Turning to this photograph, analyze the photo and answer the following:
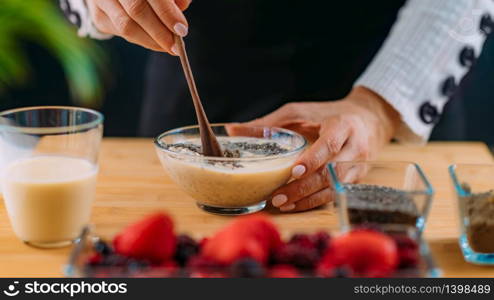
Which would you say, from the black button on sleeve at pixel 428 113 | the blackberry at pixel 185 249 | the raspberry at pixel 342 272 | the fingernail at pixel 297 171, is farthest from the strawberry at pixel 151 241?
the black button on sleeve at pixel 428 113

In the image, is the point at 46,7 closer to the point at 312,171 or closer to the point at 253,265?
the point at 312,171

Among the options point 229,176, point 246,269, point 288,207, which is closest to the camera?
point 246,269

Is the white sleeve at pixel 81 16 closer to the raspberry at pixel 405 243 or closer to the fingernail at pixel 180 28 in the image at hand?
the fingernail at pixel 180 28

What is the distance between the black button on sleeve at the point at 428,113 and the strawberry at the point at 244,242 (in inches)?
35.0

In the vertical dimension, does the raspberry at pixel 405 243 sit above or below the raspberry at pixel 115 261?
above

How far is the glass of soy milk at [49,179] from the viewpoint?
1142 mm

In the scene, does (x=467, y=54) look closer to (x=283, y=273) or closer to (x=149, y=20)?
(x=149, y=20)

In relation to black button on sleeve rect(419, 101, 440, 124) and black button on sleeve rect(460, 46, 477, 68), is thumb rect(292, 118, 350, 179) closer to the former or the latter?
black button on sleeve rect(419, 101, 440, 124)

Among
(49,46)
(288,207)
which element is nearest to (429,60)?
(288,207)

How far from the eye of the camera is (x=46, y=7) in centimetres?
294

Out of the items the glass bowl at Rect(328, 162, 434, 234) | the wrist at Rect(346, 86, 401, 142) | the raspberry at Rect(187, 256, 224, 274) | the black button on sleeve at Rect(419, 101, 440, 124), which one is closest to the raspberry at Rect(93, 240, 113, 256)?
the raspberry at Rect(187, 256, 224, 274)

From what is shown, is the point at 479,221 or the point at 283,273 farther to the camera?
the point at 479,221

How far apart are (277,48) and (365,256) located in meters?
1.14

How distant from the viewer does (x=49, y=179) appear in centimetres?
115
